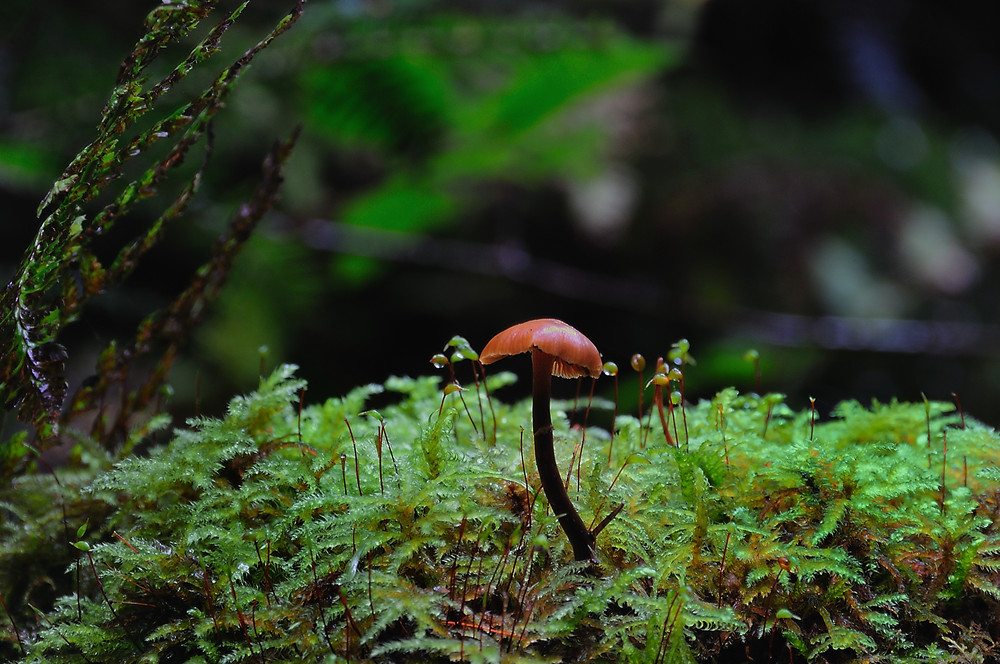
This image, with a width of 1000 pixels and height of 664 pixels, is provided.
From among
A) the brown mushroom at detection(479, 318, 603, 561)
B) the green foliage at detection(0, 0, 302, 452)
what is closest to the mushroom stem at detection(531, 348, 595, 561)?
the brown mushroom at detection(479, 318, 603, 561)

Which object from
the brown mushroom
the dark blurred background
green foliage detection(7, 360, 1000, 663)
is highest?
the dark blurred background

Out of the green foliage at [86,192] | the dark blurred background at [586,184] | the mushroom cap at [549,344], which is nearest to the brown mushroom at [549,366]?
the mushroom cap at [549,344]

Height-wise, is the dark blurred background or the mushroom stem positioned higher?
the dark blurred background

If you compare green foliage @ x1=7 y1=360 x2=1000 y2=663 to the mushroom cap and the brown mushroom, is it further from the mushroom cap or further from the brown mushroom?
the mushroom cap

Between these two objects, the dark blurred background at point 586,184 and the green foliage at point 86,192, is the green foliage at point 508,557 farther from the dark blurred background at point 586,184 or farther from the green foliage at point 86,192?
the dark blurred background at point 586,184

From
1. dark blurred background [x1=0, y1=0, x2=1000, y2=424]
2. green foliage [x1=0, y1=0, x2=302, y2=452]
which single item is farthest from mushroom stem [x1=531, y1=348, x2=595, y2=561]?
dark blurred background [x1=0, y1=0, x2=1000, y2=424]

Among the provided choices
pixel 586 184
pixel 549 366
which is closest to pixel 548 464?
pixel 549 366

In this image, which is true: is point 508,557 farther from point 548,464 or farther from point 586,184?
point 586,184

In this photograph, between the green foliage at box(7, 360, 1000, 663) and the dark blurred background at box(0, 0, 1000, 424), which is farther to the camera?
the dark blurred background at box(0, 0, 1000, 424)
